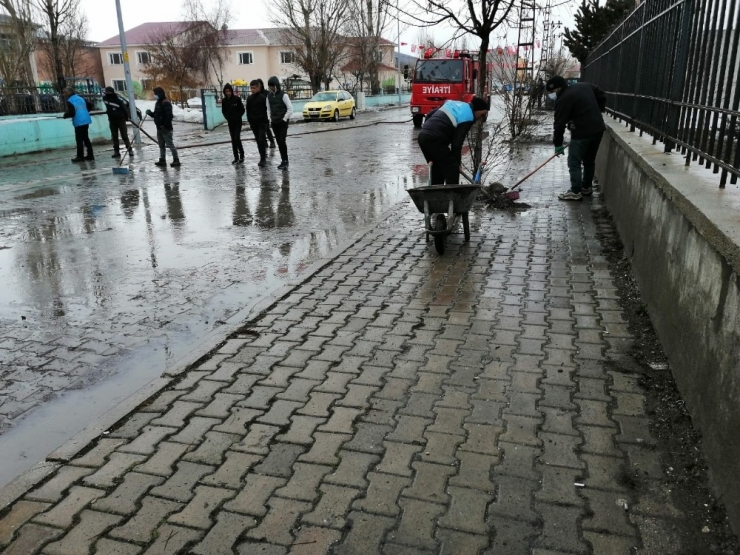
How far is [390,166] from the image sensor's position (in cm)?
1386

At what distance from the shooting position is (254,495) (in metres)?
2.68

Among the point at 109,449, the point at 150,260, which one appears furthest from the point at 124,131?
the point at 109,449

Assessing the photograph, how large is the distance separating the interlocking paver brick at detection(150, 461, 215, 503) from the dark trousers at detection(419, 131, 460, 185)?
4621 mm

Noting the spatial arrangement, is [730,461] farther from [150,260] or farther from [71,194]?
[71,194]

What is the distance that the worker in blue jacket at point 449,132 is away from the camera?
6.54 m

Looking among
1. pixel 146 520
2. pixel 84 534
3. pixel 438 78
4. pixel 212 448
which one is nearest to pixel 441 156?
pixel 212 448

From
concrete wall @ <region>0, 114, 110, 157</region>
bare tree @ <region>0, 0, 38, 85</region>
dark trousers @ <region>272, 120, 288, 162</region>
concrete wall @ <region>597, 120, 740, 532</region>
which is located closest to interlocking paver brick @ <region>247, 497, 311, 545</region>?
concrete wall @ <region>597, 120, 740, 532</region>

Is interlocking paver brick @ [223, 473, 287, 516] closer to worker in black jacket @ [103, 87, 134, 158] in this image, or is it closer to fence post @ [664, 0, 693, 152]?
fence post @ [664, 0, 693, 152]

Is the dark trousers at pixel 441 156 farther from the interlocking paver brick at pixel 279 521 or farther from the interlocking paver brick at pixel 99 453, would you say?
the interlocking paver brick at pixel 279 521

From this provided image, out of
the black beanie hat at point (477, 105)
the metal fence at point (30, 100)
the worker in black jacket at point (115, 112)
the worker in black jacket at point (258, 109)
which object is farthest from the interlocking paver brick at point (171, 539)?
the metal fence at point (30, 100)

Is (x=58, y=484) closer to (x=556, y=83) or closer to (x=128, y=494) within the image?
(x=128, y=494)

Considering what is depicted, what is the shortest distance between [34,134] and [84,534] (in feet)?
59.1

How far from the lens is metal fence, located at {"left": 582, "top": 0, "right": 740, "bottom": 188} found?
357 centimetres

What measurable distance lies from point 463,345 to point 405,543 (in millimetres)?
1929
